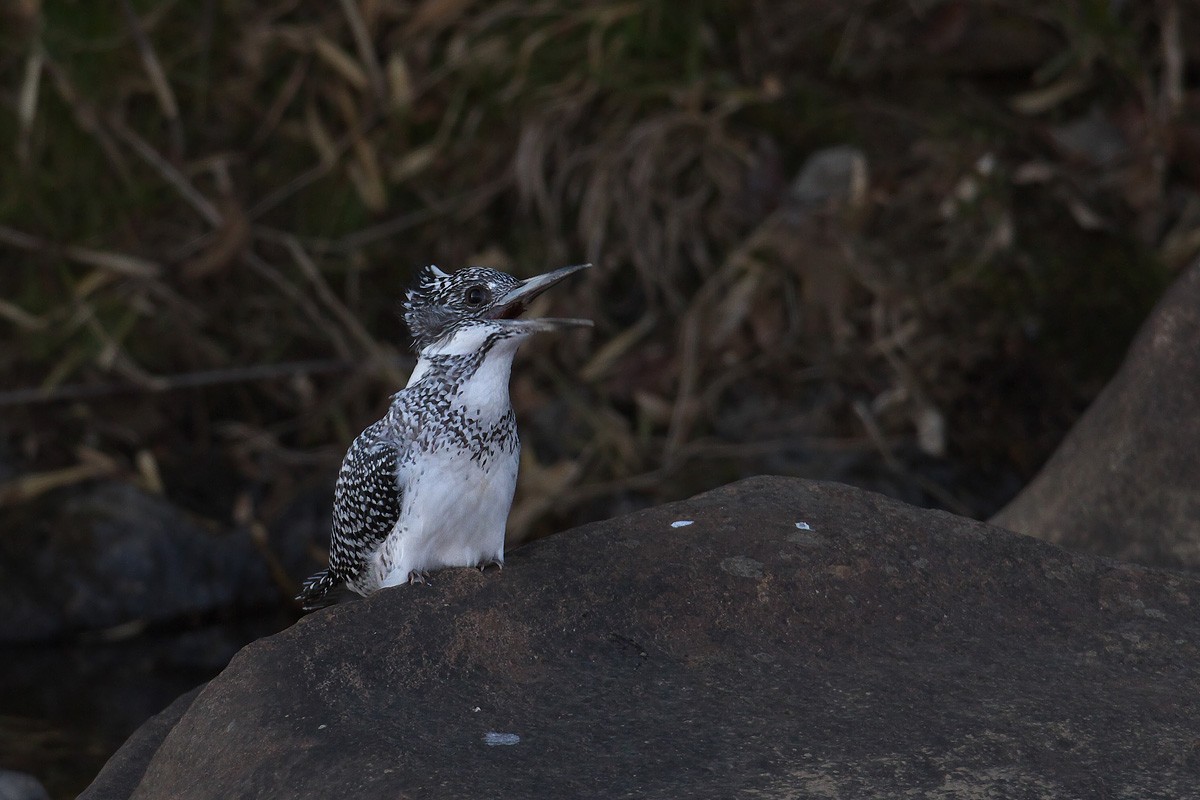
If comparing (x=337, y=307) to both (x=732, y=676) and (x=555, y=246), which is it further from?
(x=732, y=676)

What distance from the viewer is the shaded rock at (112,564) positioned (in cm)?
568

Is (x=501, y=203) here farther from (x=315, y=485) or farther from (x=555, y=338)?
(x=315, y=485)

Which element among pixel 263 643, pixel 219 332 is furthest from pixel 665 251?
pixel 263 643

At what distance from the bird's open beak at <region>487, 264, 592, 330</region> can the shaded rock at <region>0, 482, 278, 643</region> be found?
10.1 feet

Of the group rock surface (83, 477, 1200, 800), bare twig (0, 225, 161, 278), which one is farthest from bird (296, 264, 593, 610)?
bare twig (0, 225, 161, 278)

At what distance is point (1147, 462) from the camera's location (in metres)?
3.83

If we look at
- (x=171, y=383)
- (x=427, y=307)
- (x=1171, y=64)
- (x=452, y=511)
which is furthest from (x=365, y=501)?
(x=1171, y=64)

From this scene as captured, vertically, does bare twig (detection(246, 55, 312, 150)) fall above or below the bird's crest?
above

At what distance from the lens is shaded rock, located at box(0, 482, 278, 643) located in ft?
18.6

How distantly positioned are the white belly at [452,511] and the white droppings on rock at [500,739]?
0.69m

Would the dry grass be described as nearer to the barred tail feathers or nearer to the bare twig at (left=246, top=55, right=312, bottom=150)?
the bare twig at (left=246, top=55, right=312, bottom=150)

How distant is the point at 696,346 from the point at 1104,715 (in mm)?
3677

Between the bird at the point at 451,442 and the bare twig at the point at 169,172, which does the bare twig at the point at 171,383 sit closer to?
the bare twig at the point at 169,172

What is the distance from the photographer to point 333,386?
6.48 m
